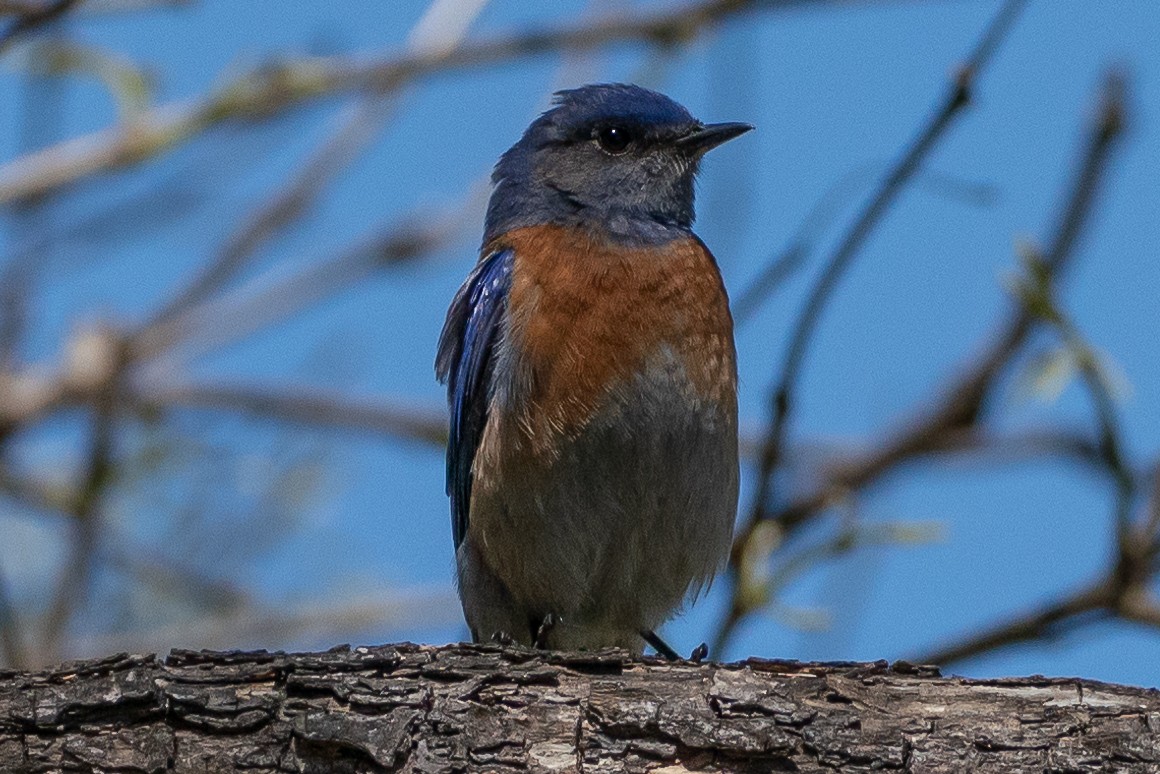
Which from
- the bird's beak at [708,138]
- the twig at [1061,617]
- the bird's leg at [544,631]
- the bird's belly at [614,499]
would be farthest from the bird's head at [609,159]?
the twig at [1061,617]

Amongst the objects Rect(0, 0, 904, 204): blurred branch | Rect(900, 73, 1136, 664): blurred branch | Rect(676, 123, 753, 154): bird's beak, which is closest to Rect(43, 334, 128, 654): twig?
Rect(0, 0, 904, 204): blurred branch

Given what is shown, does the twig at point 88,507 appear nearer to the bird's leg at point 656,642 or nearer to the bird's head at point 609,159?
the bird's head at point 609,159

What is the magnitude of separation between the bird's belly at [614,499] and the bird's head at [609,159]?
1.14 meters

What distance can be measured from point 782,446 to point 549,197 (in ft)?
7.44

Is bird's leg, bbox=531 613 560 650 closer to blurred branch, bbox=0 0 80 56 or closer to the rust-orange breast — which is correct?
the rust-orange breast

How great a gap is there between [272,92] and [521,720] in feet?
11.1

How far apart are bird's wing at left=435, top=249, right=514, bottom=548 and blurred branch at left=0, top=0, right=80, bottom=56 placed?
209 cm

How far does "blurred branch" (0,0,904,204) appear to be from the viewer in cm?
691

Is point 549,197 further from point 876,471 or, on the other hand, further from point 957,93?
point 957,93

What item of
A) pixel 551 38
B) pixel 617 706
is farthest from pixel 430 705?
pixel 551 38

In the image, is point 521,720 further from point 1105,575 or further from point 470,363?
point 470,363

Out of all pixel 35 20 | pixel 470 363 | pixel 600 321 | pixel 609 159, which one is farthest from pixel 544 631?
pixel 35 20

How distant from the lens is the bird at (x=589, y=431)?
6023 mm

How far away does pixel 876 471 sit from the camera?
7020 mm
